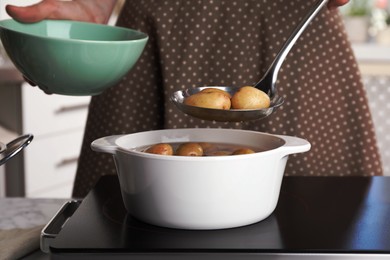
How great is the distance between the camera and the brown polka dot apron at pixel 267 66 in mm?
1176

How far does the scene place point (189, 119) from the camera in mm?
1188

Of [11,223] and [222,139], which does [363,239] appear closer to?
[222,139]

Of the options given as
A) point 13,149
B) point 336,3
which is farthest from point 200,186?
point 336,3

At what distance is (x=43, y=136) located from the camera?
2330 millimetres

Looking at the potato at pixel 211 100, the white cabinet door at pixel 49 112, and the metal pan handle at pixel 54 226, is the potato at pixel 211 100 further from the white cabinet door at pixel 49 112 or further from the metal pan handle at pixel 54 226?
the white cabinet door at pixel 49 112

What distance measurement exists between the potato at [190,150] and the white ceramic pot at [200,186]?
7 centimetres

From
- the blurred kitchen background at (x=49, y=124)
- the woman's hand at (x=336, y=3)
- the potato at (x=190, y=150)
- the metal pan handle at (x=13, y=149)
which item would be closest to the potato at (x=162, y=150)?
the potato at (x=190, y=150)

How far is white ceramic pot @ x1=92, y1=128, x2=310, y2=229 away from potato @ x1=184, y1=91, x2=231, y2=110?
94 millimetres

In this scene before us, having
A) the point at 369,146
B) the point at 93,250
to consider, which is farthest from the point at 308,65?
the point at 93,250

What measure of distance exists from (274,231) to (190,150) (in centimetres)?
12

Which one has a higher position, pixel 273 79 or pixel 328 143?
pixel 273 79

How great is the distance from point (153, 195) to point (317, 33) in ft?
1.97

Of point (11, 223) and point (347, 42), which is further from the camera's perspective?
point (347, 42)

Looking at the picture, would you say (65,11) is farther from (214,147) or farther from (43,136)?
(43,136)
